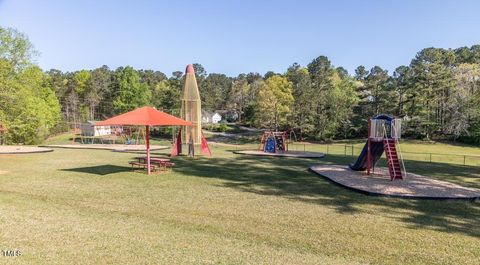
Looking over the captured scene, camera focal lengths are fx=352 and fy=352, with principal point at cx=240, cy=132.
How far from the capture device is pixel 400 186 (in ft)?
41.7

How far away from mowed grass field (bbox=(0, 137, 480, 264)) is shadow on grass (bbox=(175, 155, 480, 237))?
0.15 ft

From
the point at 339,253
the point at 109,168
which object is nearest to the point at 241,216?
the point at 339,253

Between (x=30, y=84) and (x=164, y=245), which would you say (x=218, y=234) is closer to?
(x=164, y=245)

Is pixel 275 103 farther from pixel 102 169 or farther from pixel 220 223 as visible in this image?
pixel 220 223

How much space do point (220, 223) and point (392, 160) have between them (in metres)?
9.51

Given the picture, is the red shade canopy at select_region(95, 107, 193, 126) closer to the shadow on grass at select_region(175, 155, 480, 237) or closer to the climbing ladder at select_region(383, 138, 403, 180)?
the shadow on grass at select_region(175, 155, 480, 237)

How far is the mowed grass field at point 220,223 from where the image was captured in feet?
19.2

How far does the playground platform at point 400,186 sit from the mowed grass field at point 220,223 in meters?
0.54

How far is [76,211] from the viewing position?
8.41m

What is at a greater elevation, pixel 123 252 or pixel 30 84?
pixel 30 84

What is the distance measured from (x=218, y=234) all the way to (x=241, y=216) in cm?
155

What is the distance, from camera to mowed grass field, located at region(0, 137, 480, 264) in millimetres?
5855

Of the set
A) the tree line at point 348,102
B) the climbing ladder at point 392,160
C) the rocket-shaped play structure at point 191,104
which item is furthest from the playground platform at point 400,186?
the tree line at point 348,102

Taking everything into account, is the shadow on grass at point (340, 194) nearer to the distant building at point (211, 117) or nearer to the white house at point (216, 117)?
the distant building at point (211, 117)
